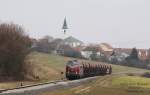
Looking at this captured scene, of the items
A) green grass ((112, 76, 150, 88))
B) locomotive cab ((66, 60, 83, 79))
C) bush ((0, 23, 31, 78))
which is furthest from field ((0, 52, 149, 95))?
locomotive cab ((66, 60, 83, 79))

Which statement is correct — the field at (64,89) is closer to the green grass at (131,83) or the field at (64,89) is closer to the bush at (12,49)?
the green grass at (131,83)

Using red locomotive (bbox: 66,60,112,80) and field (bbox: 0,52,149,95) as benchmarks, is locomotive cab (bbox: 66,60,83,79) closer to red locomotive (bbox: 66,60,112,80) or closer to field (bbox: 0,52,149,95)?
red locomotive (bbox: 66,60,112,80)

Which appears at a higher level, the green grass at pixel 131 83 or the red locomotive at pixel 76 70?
the red locomotive at pixel 76 70

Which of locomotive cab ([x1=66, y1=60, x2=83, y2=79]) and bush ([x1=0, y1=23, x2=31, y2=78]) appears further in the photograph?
locomotive cab ([x1=66, y1=60, x2=83, y2=79])

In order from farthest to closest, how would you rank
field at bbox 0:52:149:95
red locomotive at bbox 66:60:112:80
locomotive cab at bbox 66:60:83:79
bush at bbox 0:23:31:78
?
red locomotive at bbox 66:60:112:80 < locomotive cab at bbox 66:60:83:79 < bush at bbox 0:23:31:78 < field at bbox 0:52:149:95

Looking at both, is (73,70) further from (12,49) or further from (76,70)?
(12,49)

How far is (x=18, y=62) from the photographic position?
66.6 meters

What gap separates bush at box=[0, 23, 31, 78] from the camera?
211 feet

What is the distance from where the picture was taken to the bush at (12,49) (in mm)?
64250

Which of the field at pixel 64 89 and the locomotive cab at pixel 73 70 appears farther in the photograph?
the locomotive cab at pixel 73 70

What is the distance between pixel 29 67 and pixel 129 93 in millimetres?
31016

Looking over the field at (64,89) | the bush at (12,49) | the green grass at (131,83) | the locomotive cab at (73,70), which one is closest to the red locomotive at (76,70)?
the locomotive cab at (73,70)

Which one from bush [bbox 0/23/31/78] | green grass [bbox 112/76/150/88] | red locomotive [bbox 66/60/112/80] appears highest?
bush [bbox 0/23/31/78]

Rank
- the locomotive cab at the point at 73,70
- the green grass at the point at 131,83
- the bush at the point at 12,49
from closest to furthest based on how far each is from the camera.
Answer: the green grass at the point at 131,83 < the bush at the point at 12,49 < the locomotive cab at the point at 73,70
